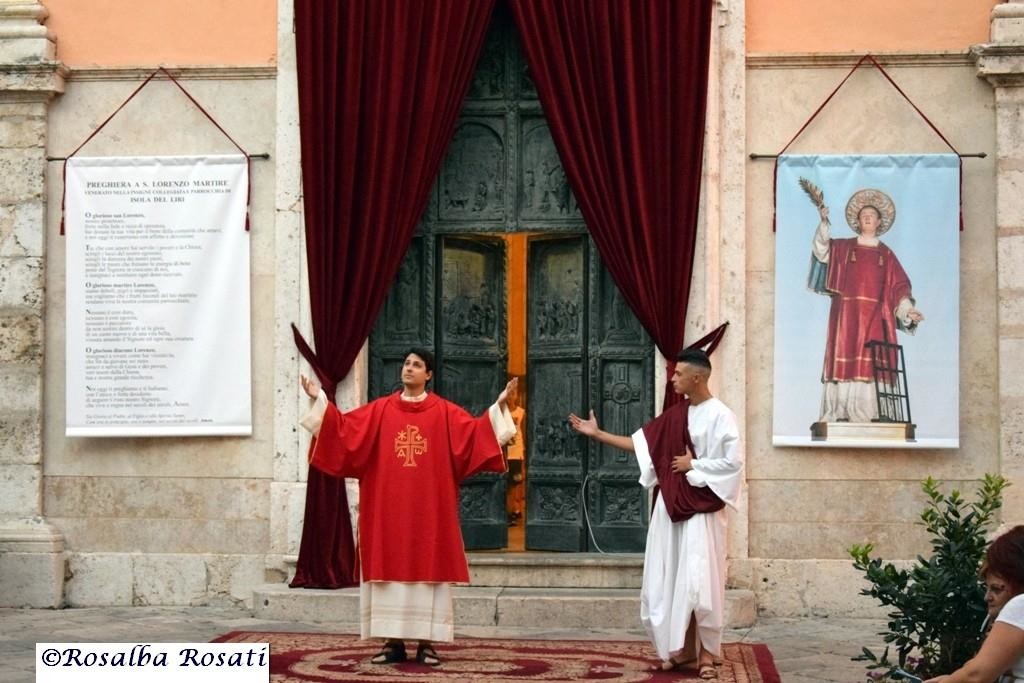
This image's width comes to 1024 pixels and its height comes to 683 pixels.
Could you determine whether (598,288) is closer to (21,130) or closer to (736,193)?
(736,193)

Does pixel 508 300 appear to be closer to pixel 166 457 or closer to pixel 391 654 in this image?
pixel 166 457

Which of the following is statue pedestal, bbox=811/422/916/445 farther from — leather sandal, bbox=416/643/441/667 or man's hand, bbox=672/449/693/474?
leather sandal, bbox=416/643/441/667

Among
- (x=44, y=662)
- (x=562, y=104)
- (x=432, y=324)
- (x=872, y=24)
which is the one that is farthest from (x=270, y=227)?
(x=44, y=662)

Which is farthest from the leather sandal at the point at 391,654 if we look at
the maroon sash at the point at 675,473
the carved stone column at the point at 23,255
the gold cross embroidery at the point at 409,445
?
the carved stone column at the point at 23,255

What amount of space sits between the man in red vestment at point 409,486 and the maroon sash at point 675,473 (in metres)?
0.75

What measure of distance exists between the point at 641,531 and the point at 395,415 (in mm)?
2715

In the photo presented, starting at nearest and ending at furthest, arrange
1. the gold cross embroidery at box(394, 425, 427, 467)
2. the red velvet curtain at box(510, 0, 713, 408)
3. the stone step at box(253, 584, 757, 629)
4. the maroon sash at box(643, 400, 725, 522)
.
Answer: the maroon sash at box(643, 400, 725, 522) < the gold cross embroidery at box(394, 425, 427, 467) < the stone step at box(253, 584, 757, 629) < the red velvet curtain at box(510, 0, 713, 408)

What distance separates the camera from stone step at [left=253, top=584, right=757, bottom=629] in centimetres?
1031

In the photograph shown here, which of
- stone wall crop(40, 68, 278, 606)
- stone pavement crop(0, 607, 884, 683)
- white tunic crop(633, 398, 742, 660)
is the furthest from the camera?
stone wall crop(40, 68, 278, 606)

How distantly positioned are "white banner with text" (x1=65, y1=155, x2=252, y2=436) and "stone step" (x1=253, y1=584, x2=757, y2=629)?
49.6 inches

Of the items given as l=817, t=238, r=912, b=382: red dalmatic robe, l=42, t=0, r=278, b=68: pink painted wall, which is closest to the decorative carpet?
l=817, t=238, r=912, b=382: red dalmatic robe

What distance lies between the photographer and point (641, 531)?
1119 cm

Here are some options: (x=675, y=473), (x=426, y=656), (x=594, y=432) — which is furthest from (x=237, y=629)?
(x=675, y=473)

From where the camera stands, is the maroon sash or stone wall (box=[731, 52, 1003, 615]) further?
stone wall (box=[731, 52, 1003, 615])
